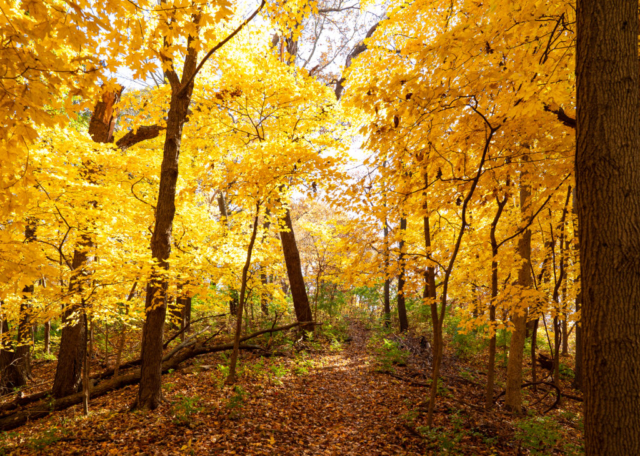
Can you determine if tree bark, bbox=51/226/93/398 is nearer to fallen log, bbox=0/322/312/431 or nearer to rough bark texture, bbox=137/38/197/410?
fallen log, bbox=0/322/312/431

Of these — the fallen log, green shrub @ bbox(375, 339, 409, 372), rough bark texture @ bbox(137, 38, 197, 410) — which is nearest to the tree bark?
the fallen log

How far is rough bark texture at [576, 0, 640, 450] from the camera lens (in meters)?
1.87

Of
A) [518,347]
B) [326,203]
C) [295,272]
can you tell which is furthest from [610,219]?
[295,272]

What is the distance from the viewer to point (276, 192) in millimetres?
6547

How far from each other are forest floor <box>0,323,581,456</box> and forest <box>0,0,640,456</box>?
0.04 m

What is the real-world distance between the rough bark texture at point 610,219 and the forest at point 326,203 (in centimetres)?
1

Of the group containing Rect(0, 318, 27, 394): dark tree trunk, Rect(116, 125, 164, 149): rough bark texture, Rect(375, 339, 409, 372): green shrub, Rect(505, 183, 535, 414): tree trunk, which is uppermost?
Rect(116, 125, 164, 149): rough bark texture

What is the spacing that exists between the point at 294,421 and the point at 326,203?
140 inches

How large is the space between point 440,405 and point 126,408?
5.28 metres

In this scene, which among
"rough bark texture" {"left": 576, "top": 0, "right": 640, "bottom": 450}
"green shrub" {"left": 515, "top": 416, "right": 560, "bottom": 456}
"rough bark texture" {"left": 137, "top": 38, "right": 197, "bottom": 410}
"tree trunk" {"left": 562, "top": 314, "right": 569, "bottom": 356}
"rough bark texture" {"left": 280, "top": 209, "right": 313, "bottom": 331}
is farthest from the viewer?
"tree trunk" {"left": 562, "top": 314, "right": 569, "bottom": 356}

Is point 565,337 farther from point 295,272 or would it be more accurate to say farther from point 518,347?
point 295,272

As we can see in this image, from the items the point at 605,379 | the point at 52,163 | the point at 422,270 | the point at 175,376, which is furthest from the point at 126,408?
the point at 605,379

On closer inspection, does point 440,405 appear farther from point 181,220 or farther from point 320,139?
point 181,220

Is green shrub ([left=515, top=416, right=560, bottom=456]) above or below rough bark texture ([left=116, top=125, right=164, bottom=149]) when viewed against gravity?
below
